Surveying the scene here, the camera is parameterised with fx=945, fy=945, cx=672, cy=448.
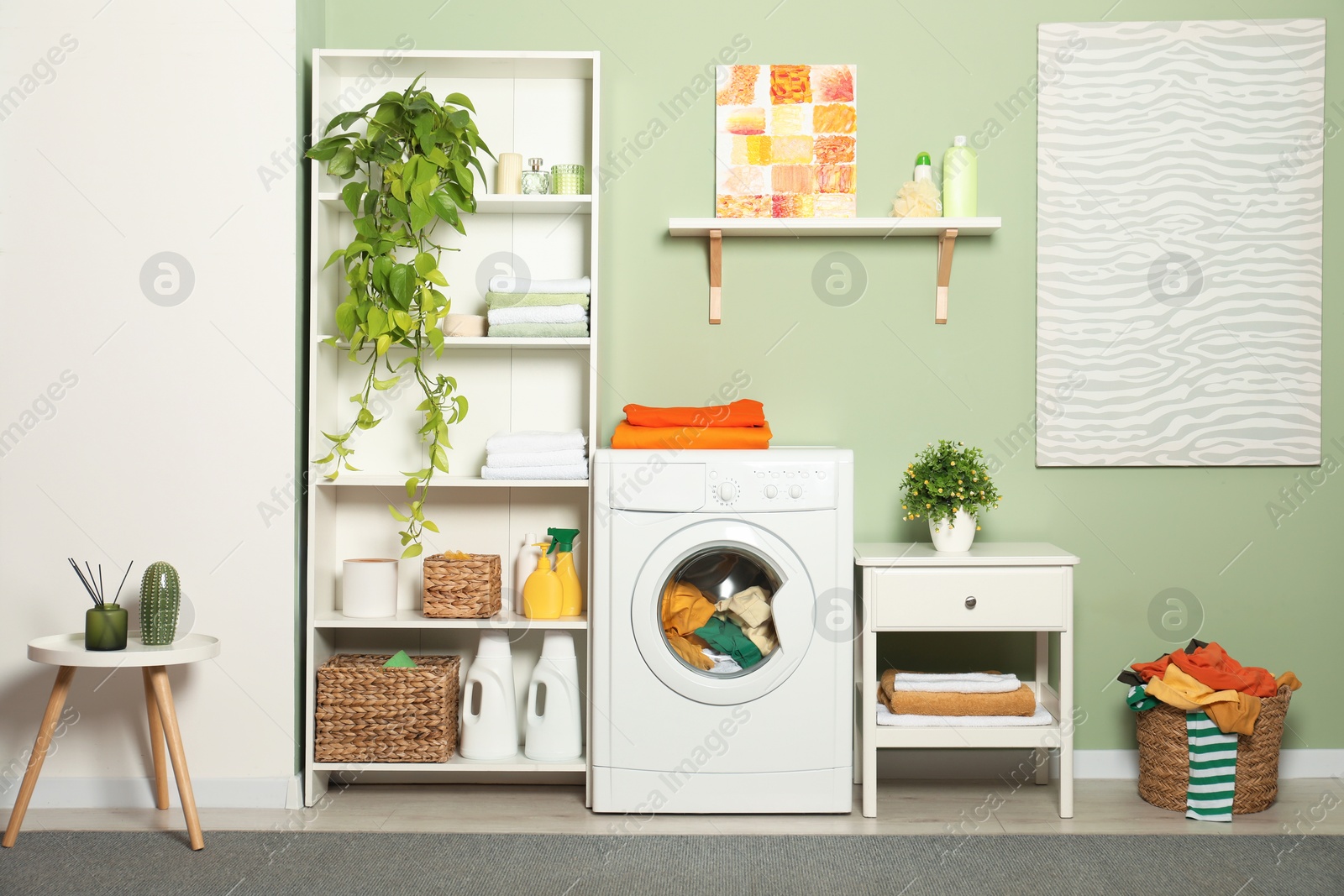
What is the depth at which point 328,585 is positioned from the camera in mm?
2584

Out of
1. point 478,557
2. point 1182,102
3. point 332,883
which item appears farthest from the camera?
point 1182,102

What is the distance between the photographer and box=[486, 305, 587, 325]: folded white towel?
7.99 feet

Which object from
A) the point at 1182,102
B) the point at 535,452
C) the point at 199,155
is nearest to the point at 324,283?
the point at 199,155

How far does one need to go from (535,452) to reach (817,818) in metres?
1.15

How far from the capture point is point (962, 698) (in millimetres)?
2340

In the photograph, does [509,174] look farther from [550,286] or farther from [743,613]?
[743,613]

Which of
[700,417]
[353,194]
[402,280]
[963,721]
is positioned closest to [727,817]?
[963,721]

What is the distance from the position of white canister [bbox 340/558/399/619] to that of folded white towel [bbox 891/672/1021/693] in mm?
1335

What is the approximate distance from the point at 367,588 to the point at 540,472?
55 centimetres

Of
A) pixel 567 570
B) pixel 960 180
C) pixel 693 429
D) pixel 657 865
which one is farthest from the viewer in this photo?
pixel 960 180

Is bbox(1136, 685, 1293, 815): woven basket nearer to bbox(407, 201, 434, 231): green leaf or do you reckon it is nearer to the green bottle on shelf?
bbox(407, 201, 434, 231): green leaf

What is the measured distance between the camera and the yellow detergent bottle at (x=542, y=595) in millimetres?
2449

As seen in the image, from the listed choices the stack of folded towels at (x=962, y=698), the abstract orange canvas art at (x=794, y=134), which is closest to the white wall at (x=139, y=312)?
the abstract orange canvas art at (x=794, y=134)

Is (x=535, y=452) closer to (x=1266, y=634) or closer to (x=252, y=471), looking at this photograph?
(x=252, y=471)
